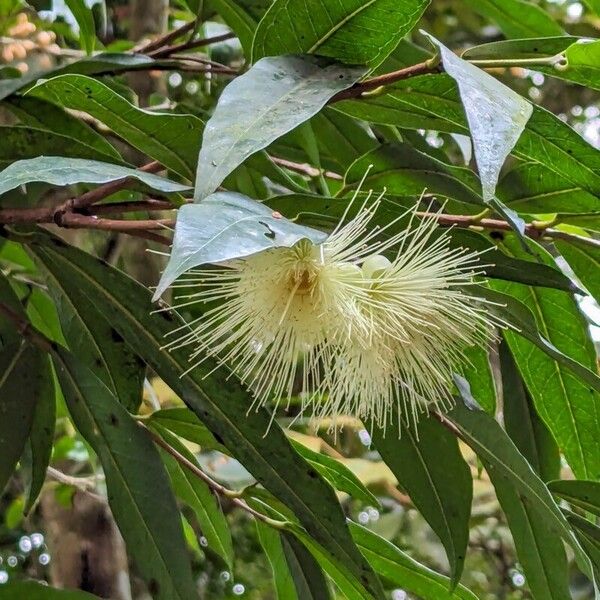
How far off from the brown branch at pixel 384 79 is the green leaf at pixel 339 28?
2 cm

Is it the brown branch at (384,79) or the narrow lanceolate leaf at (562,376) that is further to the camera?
the narrow lanceolate leaf at (562,376)

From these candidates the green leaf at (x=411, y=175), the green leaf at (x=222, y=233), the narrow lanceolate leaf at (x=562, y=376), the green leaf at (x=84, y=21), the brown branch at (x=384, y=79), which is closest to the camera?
the green leaf at (x=222, y=233)

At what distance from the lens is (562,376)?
74 centimetres

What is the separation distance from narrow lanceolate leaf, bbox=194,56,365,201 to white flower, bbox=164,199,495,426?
0.07m

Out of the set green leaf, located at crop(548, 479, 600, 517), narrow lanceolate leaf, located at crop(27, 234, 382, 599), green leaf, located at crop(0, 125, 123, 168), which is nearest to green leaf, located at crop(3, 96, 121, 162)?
green leaf, located at crop(0, 125, 123, 168)

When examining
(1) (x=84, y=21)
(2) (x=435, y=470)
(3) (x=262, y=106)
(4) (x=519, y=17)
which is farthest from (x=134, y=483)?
(4) (x=519, y=17)

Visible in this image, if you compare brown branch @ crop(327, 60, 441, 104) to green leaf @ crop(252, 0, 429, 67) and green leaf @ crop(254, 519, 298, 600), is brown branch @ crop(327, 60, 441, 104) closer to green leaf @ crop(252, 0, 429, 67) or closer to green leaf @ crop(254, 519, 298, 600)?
green leaf @ crop(252, 0, 429, 67)

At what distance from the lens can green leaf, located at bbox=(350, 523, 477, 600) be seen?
746mm

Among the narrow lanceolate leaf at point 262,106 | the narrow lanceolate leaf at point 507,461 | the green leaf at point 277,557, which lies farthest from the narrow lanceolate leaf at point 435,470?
the narrow lanceolate leaf at point 262,106

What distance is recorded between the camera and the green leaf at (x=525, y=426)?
2.50ft

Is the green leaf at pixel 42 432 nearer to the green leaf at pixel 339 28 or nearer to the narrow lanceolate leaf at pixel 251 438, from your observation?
the narrow lanceolate leaf at pixel 251 438

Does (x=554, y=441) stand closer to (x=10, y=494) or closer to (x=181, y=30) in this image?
(x=181, y=30)

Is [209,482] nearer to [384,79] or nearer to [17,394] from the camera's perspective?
[17,394]

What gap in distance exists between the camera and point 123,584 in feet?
2.96
